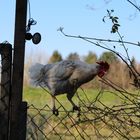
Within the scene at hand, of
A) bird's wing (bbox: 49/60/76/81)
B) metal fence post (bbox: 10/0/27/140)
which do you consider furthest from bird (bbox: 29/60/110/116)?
metal fence post (bbox: 10/0/27/140)

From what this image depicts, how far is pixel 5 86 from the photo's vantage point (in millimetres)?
1723

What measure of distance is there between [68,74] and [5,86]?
3.44ft

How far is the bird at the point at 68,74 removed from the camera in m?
2.57

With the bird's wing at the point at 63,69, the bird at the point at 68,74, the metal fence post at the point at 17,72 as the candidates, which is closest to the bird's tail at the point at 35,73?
the bird at the point at 68,74

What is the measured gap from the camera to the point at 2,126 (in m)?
1.72

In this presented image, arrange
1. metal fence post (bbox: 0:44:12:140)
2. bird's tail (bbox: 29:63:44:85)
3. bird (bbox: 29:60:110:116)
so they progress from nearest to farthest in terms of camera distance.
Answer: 1. metal fence post (bbox: 0:44:12:140)
2. bird (bbox: 29:60:110:116)
3. bird's tail (bbox: 29:63:44:85)

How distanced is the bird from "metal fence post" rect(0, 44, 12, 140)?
0.80 meters

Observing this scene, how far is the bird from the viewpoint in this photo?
8.45 feet

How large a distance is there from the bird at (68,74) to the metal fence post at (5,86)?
0.80 meters

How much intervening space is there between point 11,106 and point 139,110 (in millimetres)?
463

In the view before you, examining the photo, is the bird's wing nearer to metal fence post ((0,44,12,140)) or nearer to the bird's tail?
the bird's tail

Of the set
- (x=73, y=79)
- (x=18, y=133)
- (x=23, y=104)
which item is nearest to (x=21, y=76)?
(x=23, y=104)

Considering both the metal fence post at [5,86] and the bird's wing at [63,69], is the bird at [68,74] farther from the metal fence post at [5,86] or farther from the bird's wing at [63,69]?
the metal fence post at [5,86]

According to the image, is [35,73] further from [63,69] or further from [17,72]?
[17,72]
